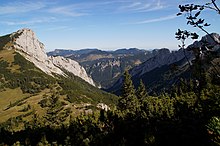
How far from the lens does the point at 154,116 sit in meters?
78.8

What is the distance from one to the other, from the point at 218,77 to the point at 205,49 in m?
2.18

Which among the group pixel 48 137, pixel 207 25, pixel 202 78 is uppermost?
pixel 207 25

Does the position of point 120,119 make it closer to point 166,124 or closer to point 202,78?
point 166,124

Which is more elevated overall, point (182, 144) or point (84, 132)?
point (182, 144)

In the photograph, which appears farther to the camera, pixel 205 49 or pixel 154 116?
pixel 154 116

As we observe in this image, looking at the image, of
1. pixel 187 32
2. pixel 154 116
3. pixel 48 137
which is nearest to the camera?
pixel 187 32

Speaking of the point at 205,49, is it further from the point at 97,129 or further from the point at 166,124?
the point at 97,129

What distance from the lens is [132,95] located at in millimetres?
108312

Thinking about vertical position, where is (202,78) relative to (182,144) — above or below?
above

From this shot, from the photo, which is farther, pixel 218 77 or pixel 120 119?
pixel 120 119

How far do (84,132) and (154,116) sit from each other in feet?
64.7

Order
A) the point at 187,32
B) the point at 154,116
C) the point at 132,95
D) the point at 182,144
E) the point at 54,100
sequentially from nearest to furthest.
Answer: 1. the point at 187,32
2. the point at 182,144
3. the point at 154,116
4. the point at 54,100
5. the point at 132,95

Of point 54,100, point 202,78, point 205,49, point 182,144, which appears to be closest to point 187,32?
point 205,49

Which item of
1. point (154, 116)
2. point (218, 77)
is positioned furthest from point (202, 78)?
point (154, 116)
